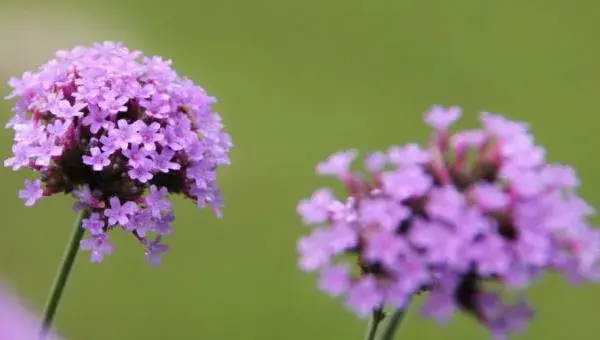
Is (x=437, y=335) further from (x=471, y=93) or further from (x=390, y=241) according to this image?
(x=390, y=241)

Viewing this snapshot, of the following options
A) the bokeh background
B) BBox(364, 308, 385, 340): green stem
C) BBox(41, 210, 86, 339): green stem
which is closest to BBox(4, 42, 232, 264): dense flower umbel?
BBox(41, 210, 86, 339): green stem

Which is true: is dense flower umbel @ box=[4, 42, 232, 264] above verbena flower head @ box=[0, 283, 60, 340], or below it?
above

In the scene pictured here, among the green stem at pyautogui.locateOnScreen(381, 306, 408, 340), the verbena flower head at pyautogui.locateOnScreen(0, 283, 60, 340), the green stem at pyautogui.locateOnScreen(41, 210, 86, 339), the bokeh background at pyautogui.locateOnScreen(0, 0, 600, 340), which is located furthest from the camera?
the bokeh background at pyautogui.locateOnScreen(0, 0, 600, 340)

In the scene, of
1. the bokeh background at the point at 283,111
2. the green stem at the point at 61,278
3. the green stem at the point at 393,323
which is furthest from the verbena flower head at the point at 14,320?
the bokeh background at the point at 283,111

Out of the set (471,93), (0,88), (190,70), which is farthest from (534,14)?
(0,88)

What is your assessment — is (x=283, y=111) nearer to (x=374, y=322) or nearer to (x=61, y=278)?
(x=61, y=278)

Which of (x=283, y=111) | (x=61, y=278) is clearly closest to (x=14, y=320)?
(x=61, y=278)

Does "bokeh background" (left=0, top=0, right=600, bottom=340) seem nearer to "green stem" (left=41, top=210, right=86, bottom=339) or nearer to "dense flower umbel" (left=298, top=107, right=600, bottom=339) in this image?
"green stem" (left=41, top=210, right=86, bottom=339)

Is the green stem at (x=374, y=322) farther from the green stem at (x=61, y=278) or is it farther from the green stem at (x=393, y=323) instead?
the green stem at (x=61, y=278)
